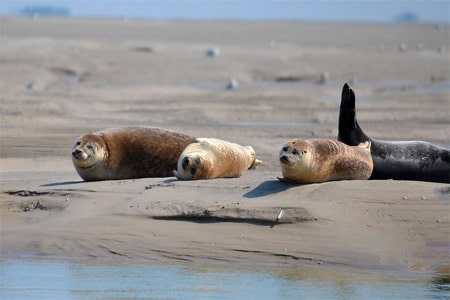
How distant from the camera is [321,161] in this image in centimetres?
812

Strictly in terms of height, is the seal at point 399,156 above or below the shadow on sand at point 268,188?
above

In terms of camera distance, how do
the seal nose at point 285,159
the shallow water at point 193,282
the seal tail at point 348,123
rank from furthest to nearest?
the seal tail at point 348,123
the seal nose at point 285,159
the shallow water at point 193,282

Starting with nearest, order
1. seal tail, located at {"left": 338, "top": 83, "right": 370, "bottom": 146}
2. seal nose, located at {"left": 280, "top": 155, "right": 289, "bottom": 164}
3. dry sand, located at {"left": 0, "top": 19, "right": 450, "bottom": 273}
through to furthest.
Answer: dry sand, located at {"left": 0, "top": 19, "right": 450, "bottom": 273} < seal nose, located at {"left": 280, "top": 155, "right": 289, "bottom": 164} < seal tail, located at {"left": 338, "top": 83, "right": 370, "bottom": 146}

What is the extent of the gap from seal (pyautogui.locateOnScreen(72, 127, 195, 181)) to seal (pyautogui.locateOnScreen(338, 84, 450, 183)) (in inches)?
50.4

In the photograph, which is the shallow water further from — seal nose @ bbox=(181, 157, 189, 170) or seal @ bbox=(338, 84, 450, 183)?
seal @ bbox=(338, 84, 450, 183)

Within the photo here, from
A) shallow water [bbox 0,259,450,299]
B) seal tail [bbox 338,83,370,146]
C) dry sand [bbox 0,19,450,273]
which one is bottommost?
shallow water [bbox 0,259,450,299]

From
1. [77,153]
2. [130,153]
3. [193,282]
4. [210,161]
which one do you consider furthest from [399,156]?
[193,282]

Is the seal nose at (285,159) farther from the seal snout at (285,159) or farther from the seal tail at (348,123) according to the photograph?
the seal tail at (348,123)

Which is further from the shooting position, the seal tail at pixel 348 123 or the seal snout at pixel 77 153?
the seal tail at pixel 348 123

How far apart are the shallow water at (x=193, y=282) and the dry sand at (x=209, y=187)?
0.20 m

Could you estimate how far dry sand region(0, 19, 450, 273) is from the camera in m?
7.34

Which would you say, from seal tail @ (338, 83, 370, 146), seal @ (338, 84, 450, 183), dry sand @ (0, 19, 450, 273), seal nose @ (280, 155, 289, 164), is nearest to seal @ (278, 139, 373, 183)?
seal nose @ (280, 155, 289, 164)

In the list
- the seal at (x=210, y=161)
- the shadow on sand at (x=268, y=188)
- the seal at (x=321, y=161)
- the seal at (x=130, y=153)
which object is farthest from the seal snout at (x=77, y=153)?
the seal at (x=321, y=161)

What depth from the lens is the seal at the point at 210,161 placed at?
333 inches
